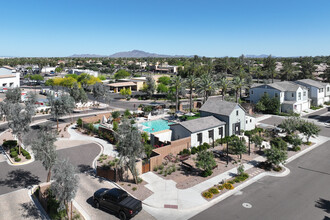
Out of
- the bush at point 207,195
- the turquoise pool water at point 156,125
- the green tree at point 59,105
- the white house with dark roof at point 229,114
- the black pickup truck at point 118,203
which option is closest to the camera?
the black pickup truck at point 118,203

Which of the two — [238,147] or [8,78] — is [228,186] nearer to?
[238,147]

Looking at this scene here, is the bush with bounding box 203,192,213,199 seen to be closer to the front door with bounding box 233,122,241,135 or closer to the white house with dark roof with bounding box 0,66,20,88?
the front door with bounding box 233,122,241,135

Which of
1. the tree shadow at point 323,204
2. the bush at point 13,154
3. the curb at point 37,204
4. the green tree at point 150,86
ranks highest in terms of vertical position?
the green tree at point 150,86

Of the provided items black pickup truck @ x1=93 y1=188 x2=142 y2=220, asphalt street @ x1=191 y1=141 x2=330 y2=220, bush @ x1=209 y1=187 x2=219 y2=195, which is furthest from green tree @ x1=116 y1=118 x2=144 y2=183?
asphalt street @ x1=191 y1=141 x2=330 y2=220

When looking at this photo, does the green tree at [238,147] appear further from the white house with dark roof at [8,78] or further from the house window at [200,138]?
the white house with dark roof at [8,78]

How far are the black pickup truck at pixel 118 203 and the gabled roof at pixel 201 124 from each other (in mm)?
16109

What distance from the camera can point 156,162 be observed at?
2786 centimetres

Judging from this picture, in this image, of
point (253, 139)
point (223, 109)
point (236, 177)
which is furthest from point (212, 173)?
point (223, 109)

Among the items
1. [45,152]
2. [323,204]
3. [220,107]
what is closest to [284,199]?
[323,204]

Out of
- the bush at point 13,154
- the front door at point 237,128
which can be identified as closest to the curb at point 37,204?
the bush at point 13,154

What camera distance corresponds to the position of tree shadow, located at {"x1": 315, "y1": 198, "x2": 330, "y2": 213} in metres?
20.2

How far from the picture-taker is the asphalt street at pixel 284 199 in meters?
19.4

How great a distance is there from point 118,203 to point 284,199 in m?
14.3

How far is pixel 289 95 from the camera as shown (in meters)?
59.3
